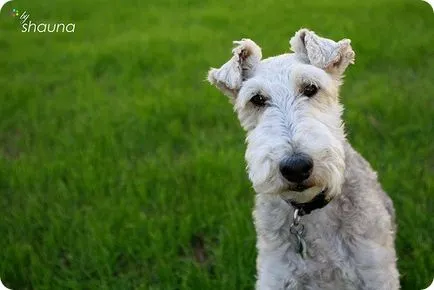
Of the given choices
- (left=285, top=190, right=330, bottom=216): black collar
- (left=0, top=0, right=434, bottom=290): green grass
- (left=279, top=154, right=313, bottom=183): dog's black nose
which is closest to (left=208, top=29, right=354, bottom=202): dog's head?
(left=279, top=154, right=313, bottom=183): dog's black nose

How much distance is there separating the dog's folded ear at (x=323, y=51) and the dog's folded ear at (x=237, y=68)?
31cm

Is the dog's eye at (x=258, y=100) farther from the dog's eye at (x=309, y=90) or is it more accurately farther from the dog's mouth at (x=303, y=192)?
the dog's mouth at (x=303, y=192)

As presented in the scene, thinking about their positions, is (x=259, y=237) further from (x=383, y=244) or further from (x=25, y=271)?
(x=25, y=271)

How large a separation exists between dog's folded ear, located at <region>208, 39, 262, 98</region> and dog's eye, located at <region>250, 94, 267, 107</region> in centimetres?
19

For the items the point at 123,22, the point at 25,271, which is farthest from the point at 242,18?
the point at 25,271

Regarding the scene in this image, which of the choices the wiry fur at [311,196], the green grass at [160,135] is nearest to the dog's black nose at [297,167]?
the wiry fur at [311,196]

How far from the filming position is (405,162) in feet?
18.2

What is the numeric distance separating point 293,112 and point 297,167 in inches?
21.2

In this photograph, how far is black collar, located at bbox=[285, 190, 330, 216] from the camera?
3.83 metres

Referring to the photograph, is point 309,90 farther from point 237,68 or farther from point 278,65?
point 237,68

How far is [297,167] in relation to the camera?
3266mm

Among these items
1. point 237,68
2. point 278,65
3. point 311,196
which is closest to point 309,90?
point 278,65

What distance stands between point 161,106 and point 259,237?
3130 mm

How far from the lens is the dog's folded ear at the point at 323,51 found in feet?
12.9
